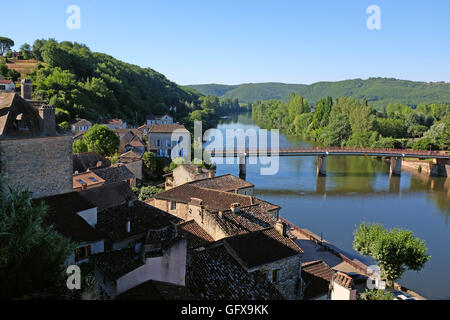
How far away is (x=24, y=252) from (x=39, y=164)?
6120 mm

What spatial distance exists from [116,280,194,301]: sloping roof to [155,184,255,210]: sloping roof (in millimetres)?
10476

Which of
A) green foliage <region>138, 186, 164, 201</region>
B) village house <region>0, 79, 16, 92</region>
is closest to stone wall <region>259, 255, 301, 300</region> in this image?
green foliage <region>138, 186, 164, 201</region>

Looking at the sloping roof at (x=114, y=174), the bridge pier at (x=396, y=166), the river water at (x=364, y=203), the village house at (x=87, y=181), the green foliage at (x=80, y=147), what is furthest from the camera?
the bridge pier at (x=396, y=166)

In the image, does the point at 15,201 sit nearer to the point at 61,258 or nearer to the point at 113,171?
the point at 61,258

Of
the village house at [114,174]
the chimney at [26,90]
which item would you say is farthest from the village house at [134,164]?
the chimney at [26,90]

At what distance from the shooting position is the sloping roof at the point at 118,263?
6.97 m

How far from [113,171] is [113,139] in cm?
1255

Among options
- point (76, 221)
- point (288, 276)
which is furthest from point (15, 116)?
point (288, 276)

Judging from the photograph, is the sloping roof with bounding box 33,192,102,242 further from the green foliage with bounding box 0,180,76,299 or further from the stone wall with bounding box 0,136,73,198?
the green foliage with bounding box 0,180,76,299

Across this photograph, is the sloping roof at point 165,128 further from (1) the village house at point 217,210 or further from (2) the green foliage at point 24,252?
(2) the green foliage at point 24,252

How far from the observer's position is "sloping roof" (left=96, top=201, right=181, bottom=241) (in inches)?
471

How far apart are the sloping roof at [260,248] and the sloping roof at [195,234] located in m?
1.96

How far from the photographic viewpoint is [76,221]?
36.1ft

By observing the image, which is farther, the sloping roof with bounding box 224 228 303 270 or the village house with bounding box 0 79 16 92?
the village house with bounding box 0 79 16 92
